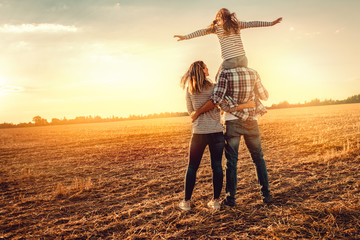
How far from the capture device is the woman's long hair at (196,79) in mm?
3977

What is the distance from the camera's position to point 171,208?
188 inches

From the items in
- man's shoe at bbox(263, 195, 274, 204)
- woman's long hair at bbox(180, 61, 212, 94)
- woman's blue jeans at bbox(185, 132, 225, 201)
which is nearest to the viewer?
woman's long hair at bbox(180, 61, 212, 94)


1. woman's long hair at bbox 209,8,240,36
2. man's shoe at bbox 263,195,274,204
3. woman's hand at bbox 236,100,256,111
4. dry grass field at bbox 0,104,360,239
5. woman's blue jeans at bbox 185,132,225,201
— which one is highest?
woman's long hair at bbox 209,8,240,36

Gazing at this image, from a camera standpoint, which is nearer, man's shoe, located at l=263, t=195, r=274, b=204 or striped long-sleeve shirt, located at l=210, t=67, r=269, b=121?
striped long-sleeve shirt, located at l=210, t=67, r=269, b=121

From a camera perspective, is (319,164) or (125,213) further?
(319,164)

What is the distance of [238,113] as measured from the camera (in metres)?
4.16

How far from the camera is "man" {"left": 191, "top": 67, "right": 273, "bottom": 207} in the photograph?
13.3ft

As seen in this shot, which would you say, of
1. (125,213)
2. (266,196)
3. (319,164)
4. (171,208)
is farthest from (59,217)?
(319,164)

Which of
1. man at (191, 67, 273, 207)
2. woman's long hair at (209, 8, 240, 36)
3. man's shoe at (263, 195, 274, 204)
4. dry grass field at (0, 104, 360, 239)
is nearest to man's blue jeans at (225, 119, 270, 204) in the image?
man at (191, 67, 273, 207)

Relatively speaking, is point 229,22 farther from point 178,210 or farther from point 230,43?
point 178,210

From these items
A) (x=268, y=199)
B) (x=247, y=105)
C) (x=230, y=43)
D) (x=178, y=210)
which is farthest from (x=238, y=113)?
(x=178, y=210)

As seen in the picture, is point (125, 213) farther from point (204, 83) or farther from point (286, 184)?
point (286, 184)

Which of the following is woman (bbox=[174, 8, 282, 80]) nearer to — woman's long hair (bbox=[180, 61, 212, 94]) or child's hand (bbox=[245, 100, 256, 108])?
woman's long hair (bbox=[180, 61, 212, 94])

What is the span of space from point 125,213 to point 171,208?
2.86 feet
